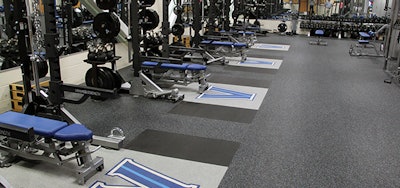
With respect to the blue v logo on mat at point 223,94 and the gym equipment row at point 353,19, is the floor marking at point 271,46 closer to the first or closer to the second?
the gym equipment row at point 353,19

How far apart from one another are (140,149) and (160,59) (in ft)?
7.30

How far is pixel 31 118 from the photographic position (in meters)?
2.88

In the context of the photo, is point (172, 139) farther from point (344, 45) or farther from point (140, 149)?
point (344, 45)

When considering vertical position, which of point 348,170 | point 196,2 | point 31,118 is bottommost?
point 348,170

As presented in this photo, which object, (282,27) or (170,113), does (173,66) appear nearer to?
(170,113)

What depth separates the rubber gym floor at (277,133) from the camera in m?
2.95

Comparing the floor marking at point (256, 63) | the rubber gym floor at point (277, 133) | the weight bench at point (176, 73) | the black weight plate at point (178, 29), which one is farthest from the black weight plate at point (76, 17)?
the floor marking at point (256, 63)

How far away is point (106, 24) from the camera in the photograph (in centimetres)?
418

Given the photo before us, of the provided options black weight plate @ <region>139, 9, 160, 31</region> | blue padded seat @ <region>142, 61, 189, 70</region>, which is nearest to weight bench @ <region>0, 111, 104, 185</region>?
blue padded seat @ <region>142, 61, 189, 70</region>

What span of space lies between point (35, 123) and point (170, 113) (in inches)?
73.5

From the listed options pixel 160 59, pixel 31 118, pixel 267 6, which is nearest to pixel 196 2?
pixel 160 59

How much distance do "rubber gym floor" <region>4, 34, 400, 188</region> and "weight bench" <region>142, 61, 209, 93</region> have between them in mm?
570

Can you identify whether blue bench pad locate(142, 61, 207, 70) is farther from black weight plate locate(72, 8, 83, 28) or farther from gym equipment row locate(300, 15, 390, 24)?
gym equipment row locate(300, 15, 390, 24)

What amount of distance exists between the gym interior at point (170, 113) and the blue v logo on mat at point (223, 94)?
1.9 inches
